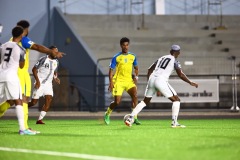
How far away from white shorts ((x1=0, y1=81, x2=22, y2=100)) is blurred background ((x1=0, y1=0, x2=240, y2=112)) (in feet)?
46.6

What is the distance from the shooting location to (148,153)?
29.2 ft

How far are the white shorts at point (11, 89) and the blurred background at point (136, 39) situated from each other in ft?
46.6

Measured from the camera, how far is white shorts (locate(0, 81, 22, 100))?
12.6 meters

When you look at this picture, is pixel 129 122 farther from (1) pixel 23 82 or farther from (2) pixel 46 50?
(2) pixel 46 50

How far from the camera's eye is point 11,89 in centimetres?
1259

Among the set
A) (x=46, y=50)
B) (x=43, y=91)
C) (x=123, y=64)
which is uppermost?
(x=46, y=50)

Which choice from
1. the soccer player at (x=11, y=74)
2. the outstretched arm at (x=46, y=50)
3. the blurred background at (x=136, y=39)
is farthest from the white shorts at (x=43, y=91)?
the blurred background at (x=136, y=39)

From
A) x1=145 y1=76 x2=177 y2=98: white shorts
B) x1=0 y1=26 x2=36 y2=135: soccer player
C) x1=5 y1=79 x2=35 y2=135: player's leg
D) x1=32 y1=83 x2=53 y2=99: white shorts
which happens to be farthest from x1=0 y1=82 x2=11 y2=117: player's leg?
x1=32 y1=83 x2=53 y2=99: white shorts

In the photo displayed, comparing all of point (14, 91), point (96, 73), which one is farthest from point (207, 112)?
point (14, 91)

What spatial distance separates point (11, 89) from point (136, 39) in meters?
20.2

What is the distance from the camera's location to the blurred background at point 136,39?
27.3 meters

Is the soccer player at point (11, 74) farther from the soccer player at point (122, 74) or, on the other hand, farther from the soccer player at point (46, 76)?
the soccer player at point (46, 76)

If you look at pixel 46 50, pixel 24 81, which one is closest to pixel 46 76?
pixel 24 81

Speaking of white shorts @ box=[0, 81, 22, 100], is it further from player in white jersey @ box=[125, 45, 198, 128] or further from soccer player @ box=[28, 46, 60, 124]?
soccer player @ box=[28, 46, 60, 124]
